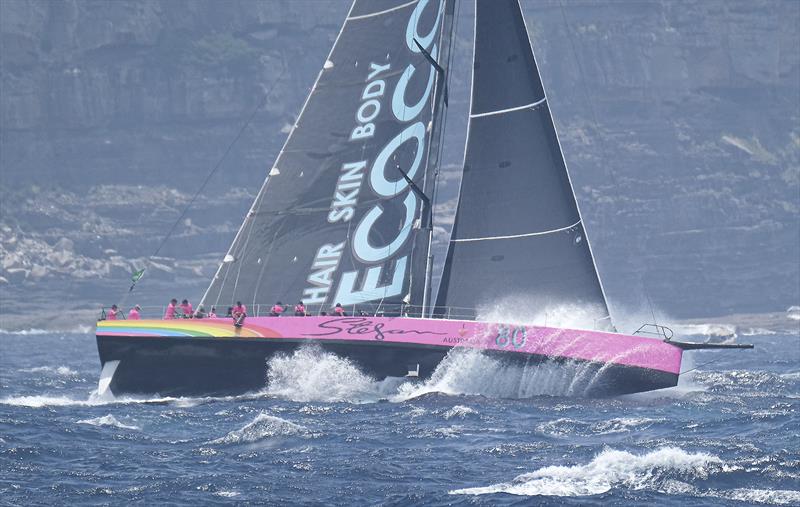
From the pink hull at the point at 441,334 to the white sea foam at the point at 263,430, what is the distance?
528 centimetres

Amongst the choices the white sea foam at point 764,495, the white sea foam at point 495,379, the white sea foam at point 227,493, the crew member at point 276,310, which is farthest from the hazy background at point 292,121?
the white sea foam at point 764,495

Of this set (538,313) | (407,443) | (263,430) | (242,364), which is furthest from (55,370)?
(407,443)

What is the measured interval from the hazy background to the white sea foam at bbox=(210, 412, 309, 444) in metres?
93.4

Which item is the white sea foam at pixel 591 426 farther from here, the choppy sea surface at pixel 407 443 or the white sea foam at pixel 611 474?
the white sea foam at pixel 611 474

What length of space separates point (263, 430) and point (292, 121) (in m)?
113

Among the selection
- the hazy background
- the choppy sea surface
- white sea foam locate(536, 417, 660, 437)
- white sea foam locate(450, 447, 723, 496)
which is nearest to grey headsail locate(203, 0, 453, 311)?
the choppy sea surface

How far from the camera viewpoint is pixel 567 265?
3462 centimetres

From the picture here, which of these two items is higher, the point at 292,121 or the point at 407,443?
the point at 292,121

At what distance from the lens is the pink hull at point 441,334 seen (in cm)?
3278

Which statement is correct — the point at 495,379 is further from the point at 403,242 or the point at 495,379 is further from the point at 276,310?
the point at 276,310

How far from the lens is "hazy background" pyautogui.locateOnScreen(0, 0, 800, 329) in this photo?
127 meters

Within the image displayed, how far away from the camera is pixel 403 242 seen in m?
36.0

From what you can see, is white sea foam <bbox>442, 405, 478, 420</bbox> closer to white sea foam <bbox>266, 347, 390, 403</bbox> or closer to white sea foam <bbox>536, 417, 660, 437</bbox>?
white sea foam <bbox>536, 417, 660, 437</bbox>

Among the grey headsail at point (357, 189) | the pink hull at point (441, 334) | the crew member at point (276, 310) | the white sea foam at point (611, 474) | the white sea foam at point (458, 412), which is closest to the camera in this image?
the white sea foam at point (611, 474)
